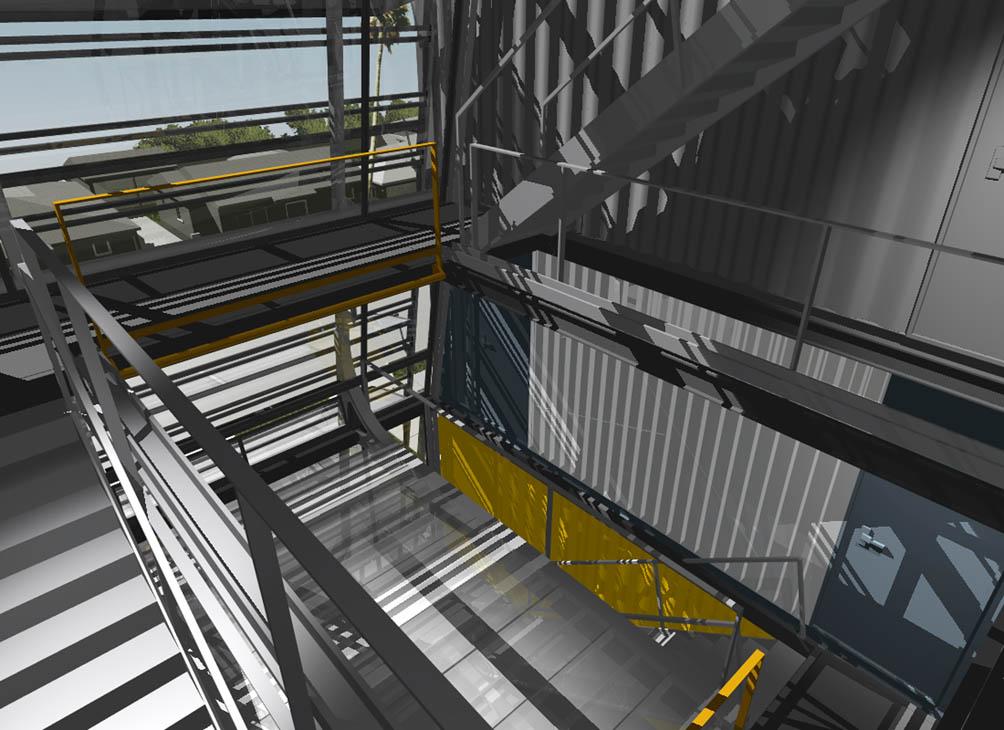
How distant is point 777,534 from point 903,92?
150 inches

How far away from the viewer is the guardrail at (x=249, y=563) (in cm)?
87

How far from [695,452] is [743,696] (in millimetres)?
2180

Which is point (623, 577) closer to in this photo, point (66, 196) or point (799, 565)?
point (799, 565)

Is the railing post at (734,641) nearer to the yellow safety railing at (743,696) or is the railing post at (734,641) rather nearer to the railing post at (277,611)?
the yellow safety railing at (743,696)

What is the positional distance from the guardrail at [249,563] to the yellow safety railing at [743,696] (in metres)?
3.42

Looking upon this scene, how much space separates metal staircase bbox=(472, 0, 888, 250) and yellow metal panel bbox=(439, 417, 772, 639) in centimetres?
298

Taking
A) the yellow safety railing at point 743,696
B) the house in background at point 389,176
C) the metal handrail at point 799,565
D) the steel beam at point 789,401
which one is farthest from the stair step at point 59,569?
the house in background at point 389,176

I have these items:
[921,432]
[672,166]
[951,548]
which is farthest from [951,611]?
[672,166]

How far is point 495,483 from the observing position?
7891 millimetres

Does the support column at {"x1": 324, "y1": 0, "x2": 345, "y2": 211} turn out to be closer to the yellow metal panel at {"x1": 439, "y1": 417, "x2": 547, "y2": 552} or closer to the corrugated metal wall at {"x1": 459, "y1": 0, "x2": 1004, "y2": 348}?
the corrugated metal wall at {"x1": 459, "y1": 0, "x2": 1004, "y2": 348}

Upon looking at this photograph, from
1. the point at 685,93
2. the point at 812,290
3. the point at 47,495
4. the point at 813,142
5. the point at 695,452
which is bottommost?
the point at 695,452

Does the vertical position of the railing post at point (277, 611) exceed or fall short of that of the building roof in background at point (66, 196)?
it exceeds it

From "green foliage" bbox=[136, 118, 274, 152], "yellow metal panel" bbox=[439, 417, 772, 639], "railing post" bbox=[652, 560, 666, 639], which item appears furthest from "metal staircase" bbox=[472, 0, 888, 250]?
"green foliage" bbox=[136, 118, 274, 152]

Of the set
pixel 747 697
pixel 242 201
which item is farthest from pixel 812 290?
pixel 242 201
